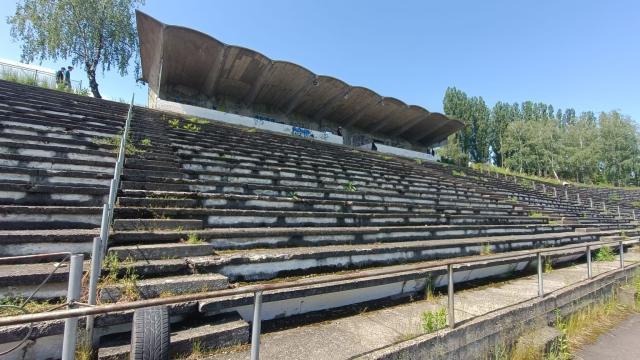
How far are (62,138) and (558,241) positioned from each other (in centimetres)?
1237

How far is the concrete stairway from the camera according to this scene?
10.2 ft

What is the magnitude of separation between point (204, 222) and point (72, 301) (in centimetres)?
304

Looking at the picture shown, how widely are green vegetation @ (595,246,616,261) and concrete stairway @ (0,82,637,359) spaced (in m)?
0.81

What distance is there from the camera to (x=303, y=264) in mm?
4508

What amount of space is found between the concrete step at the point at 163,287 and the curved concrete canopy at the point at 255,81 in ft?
43.6

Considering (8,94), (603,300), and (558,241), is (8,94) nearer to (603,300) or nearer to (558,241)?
(603,300)

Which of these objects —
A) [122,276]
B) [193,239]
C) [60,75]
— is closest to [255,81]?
[60,75]

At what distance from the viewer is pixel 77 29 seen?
21500 millimetres

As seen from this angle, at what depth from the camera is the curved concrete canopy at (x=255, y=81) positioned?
47.5 feet

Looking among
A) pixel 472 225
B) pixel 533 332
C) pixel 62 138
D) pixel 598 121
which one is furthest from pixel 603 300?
pixel 598 121

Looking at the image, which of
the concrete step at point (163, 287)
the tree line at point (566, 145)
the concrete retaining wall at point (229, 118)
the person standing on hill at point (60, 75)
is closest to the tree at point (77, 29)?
the person standing on hill at point (60, 75)

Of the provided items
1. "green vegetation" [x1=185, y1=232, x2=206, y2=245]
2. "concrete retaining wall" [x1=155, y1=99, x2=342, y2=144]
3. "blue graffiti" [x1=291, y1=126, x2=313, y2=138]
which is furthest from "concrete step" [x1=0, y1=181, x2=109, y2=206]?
"blue graffiti" [x1=291, y1=126, x2=313, y2=138]

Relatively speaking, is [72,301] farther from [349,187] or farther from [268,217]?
[349,187]

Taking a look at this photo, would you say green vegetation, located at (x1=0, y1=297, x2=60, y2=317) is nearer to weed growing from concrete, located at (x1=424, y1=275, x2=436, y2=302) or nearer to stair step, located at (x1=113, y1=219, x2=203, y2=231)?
stair step, located at (x1=113, y1=219, x2=203, y2=231)
